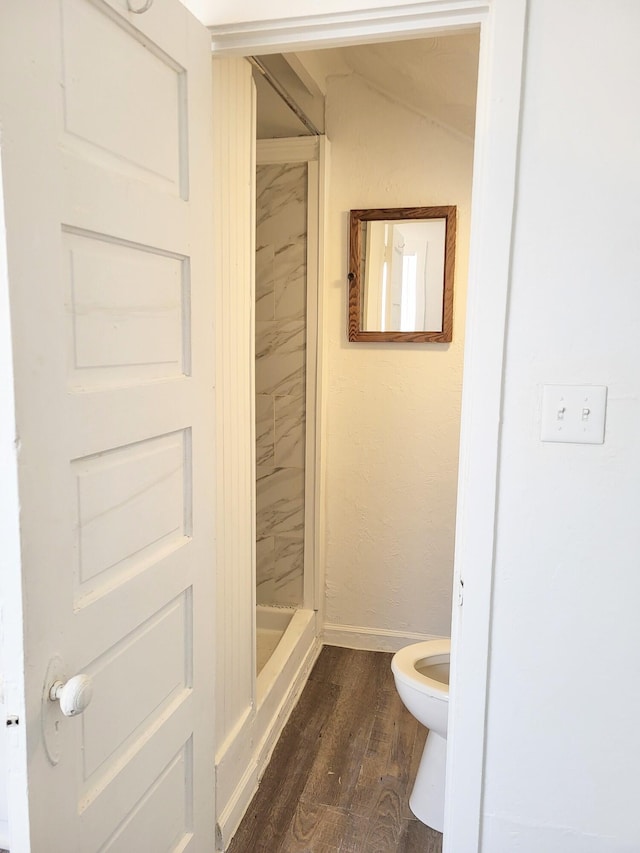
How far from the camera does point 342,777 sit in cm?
207

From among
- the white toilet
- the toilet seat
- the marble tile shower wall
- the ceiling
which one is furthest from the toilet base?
the ceiling

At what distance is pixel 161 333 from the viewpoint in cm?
120

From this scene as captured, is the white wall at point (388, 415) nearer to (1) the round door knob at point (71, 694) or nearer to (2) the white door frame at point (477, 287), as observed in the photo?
(2) the white door frame at point (477, 287)

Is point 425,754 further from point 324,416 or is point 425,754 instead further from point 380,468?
point 324,416

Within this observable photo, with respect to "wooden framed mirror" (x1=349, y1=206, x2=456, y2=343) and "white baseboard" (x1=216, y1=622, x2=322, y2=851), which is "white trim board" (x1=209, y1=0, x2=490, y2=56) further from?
"white baseboard" (x1=216, y1=622, x2=322, y2=851)

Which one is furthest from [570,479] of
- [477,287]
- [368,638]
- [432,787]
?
[368,638]

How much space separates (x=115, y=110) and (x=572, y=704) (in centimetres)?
139

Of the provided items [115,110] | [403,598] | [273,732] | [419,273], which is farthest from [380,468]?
[115,110]

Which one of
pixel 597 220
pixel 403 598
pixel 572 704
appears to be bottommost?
pixel 403 598

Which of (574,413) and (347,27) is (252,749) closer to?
(574,413)

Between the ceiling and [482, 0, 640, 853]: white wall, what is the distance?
0.90m

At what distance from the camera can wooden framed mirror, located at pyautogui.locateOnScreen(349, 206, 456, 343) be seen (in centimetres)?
258

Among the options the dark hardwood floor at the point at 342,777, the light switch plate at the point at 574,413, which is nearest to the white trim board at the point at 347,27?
the light switch plate at the point at 574,413

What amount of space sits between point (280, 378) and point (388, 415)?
500 mm
